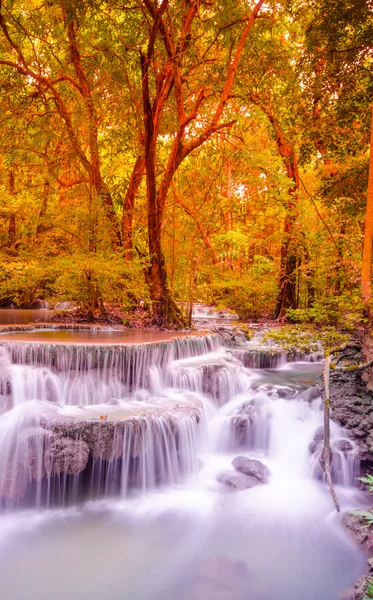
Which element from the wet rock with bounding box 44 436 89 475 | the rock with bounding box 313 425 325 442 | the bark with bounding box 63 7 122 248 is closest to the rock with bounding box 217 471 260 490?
the rock with bounding box 313 425 325 442

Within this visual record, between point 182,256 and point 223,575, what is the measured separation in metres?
9.10

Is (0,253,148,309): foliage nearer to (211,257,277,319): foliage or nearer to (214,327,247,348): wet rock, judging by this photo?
(214,327,247,348): wet rock

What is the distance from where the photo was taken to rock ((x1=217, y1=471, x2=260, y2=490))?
593cm

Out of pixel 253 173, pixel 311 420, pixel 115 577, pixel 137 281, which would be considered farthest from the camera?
pixel 253 173

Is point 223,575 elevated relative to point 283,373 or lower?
lower

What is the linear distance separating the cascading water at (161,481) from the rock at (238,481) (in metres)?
0.02

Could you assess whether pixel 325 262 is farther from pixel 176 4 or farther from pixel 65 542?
pixel 65 542

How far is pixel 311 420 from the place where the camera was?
718 cm

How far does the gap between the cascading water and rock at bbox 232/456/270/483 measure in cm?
2

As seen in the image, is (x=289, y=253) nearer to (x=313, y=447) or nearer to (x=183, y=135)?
(x=183, y=135)

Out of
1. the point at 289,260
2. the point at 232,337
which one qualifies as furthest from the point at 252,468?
the point at 289,260

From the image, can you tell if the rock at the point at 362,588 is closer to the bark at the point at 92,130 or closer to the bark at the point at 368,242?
the bark at the point at 368,242

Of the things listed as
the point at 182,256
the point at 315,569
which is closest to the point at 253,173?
the point at 182,256

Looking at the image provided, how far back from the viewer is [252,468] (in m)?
6.27
